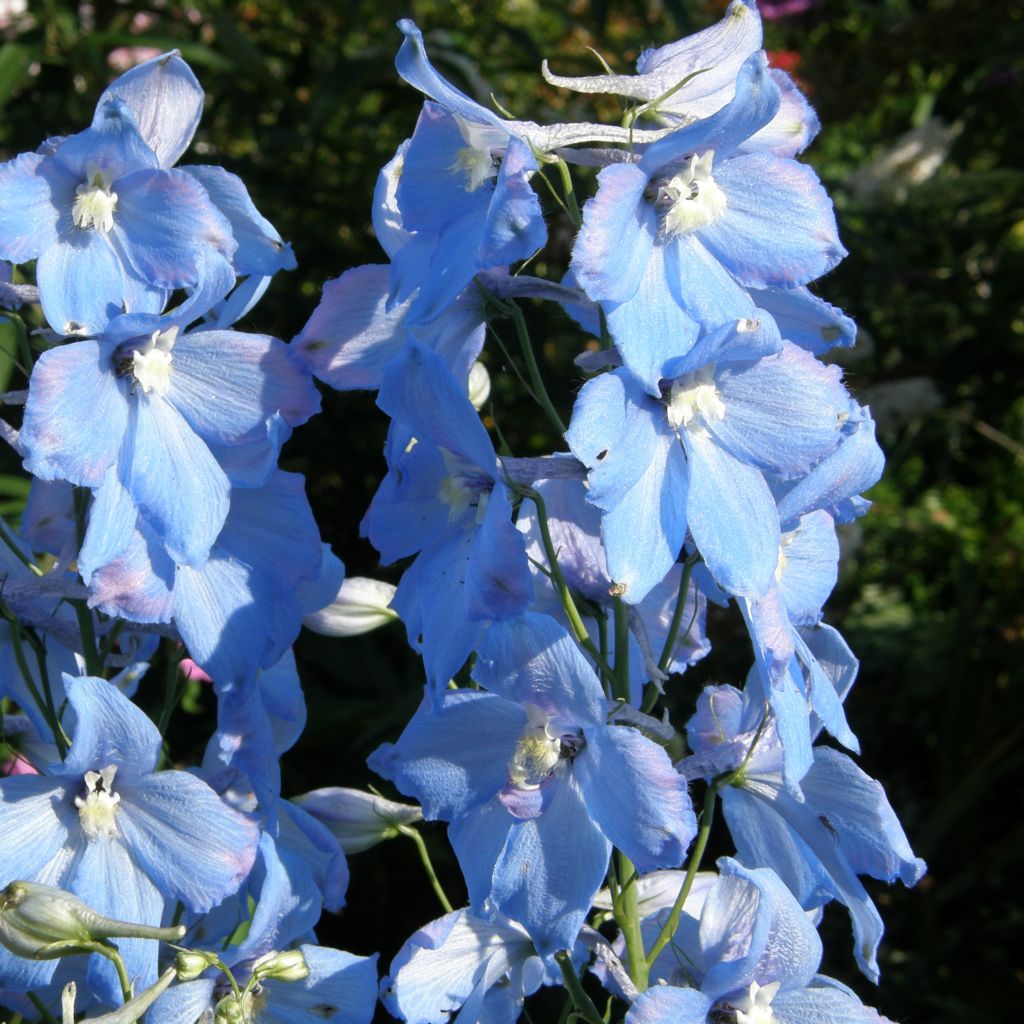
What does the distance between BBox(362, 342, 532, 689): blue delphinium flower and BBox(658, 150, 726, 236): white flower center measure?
0.14m

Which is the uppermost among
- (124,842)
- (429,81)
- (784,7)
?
(429,81)

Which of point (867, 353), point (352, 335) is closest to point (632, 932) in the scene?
point (352, 335)

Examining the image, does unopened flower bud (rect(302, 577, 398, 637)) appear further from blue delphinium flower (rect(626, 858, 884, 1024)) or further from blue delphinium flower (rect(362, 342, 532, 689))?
blue delphinium flower (rect(626, 858, 884, 1024))

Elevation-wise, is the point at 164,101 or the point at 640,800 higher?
the point at 164,101

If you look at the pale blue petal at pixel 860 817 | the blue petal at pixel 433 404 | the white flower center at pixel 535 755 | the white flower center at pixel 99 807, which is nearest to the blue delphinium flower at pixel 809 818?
the pale blue petal at pixel 860 817

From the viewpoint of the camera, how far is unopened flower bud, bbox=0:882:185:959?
0.65m

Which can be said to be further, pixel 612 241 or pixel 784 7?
pixel 784 7

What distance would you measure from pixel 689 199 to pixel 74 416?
34cm

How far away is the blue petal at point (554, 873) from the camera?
69 centimetres

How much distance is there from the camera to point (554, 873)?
70cm

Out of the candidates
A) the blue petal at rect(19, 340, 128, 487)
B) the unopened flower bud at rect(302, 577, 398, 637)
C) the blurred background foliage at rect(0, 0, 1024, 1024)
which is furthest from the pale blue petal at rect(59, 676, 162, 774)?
the blurred background foliage at rect(0, 0, 1024, 1024)

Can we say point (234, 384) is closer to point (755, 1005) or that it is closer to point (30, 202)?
point (30, 202)

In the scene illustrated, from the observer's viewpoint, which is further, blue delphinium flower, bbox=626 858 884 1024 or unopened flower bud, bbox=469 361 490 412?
unopened flower bud, bbox=469 361 490 412

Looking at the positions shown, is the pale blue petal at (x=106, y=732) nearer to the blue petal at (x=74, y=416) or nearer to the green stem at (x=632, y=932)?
the blue petal at (x=74, y=416)
